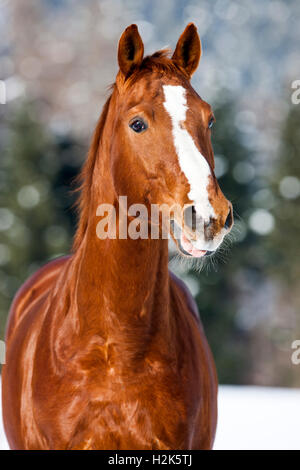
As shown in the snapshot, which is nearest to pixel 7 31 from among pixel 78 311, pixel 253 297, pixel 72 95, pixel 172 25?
pixel 72 95

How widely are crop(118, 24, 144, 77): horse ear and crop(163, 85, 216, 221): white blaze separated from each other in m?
0.21

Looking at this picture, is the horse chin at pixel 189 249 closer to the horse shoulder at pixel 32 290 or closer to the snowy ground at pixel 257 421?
the horse shoulder at pixel 32 290

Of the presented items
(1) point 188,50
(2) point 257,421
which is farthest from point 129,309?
(2) point 257,421

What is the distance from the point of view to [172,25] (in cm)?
4453

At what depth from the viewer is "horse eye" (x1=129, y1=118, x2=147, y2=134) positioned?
2090 mm

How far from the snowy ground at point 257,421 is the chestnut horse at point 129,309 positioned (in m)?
Answer: 3.33

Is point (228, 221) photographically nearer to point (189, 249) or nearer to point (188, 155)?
point (189, 249)

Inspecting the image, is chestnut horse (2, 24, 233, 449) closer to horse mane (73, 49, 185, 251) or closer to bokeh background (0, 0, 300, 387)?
horse mane (73, 49, 185, 251)

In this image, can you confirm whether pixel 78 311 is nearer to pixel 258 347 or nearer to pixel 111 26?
pixel 258 347

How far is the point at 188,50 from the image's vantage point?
2.46 m

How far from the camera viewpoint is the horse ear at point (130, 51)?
2201mm

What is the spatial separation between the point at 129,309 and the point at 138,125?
2.43 ft

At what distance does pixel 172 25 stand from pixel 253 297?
33287mm

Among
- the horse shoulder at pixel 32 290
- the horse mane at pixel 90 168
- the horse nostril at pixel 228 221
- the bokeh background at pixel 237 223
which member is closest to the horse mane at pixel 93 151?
the horse mane at pixel 90 168
